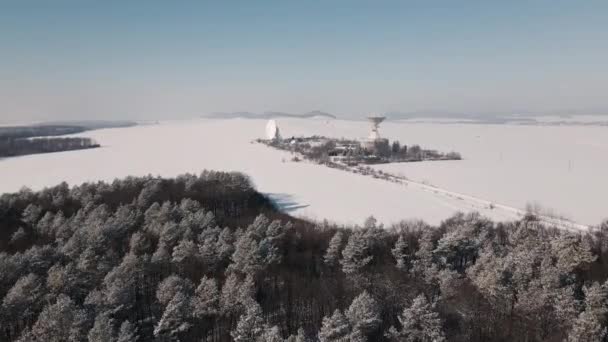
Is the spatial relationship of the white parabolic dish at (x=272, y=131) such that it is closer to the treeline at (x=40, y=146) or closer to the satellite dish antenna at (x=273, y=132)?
the satellite dish antenna at (x=273, y=132)

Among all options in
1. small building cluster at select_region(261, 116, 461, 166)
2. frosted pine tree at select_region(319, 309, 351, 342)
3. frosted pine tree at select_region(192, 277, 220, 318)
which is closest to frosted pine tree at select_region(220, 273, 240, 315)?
frosted pine tree at select_region(192, 277, 220, 318)

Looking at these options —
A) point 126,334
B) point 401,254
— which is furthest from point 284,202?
point 126,334

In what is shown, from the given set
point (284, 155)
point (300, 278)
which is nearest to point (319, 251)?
point (300, 278)

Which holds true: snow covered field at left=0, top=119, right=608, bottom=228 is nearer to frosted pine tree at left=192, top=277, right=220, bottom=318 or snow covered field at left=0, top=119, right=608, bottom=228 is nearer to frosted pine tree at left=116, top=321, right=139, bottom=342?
frosted pine tree at left=192, top=277, right=220, bottom=318

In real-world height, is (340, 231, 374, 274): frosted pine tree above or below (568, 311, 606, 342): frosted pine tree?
above

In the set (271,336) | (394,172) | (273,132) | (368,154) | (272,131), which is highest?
(272,131)

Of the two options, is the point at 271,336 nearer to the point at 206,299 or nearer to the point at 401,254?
the point at 206,299
